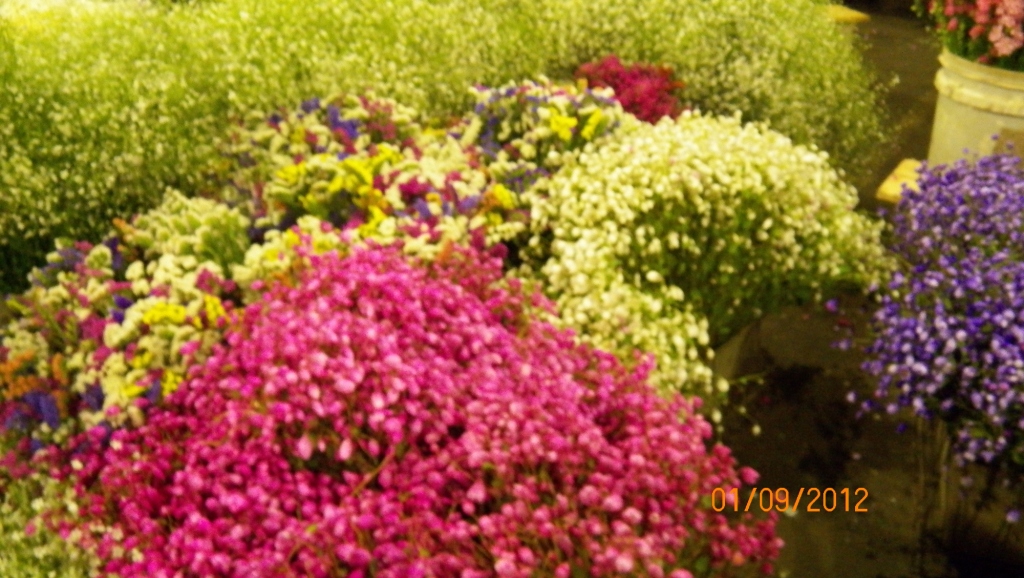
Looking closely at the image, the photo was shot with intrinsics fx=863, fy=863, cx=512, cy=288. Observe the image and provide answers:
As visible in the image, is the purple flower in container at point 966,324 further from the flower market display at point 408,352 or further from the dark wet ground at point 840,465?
the dark wet ground at point 840,465

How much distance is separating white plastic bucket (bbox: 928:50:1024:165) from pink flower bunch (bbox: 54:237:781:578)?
113 inches

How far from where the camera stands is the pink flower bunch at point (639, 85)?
3330 mm

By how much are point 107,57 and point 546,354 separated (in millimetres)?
1857

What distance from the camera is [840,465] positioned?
341 centimetres

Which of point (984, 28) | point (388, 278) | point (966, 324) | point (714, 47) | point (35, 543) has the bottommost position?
point (35, 543)

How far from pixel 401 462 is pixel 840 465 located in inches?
91.9

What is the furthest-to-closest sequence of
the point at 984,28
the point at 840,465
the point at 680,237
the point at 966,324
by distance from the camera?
the point at 984,28 < the point at 840,465 < the point at 680,237 < the point at 966,324

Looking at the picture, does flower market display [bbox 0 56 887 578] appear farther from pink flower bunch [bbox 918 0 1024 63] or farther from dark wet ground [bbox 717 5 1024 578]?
pink flower bunch [bbox 918 0 1024 63]

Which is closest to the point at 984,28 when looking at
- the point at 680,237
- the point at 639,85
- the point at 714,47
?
the point at 714,47

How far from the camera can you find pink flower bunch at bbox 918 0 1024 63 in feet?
11.9

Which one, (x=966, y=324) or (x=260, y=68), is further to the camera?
(x=260, y=68)

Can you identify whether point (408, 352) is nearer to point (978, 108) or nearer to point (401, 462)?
point (401, 462)

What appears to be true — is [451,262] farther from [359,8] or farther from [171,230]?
[359,8]

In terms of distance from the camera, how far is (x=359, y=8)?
3355 millimetres
